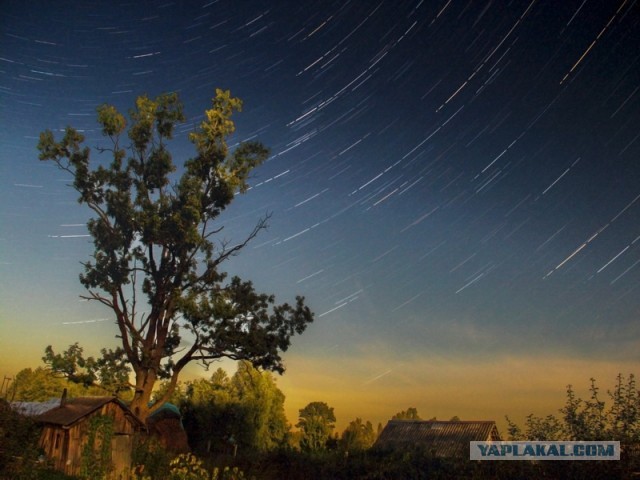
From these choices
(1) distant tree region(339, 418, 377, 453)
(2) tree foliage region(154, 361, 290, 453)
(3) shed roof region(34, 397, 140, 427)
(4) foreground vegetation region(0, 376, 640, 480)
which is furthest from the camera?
(2) tree foliage region(154, 361, 290, 453)

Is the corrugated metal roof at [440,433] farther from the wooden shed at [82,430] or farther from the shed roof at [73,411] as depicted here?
the shed roof at [73,411]

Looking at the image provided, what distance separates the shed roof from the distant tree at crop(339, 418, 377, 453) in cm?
1202

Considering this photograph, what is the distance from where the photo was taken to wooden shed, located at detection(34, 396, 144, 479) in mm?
25094

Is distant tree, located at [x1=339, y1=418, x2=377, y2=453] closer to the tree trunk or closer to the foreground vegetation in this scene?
the foreground vegetation

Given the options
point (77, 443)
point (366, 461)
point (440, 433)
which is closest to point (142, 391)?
point (77, 443)

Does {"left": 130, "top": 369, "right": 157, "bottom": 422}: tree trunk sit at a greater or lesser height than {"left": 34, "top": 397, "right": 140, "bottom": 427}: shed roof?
greater

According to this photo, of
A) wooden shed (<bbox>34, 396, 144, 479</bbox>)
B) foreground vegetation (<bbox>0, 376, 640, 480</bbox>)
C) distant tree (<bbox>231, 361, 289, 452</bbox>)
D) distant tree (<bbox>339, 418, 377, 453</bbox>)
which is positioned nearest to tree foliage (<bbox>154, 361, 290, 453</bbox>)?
distant tree (<bbox>231, 361, 289, 452</bbox>)

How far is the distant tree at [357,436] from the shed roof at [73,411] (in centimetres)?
1202

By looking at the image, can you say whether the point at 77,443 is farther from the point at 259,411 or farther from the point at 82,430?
the point at 259,411

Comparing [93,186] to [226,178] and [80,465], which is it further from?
[80,465]

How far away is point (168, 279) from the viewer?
25.9 m

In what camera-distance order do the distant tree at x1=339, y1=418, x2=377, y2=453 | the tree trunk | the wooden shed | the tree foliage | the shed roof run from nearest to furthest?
the distant tree at x1=339, y1=418, x2=377, y2=453 < the wooden shed < the tree trunk < the shed roof < the tree foliage

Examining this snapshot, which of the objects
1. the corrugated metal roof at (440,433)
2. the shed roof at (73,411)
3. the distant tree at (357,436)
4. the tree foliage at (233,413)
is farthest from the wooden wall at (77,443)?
the tree foliage at (233,413)

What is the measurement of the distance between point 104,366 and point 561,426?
A: 20.8 m
